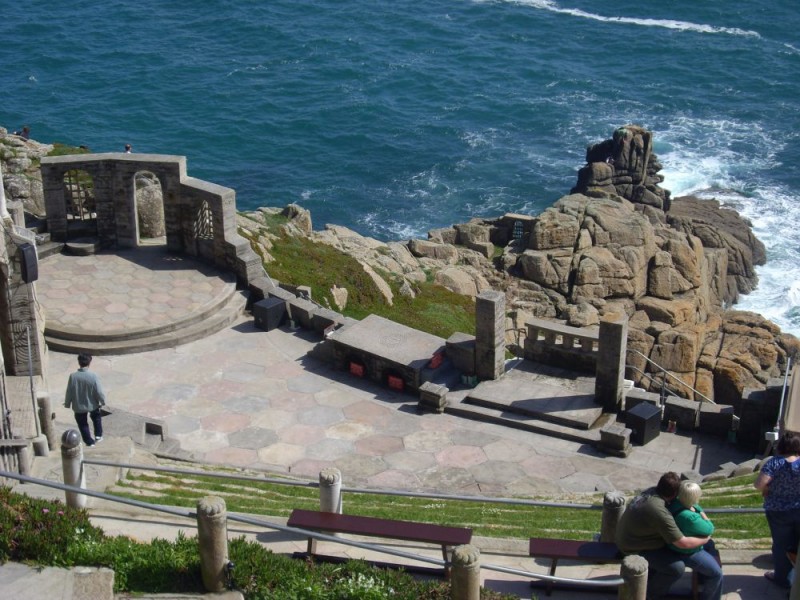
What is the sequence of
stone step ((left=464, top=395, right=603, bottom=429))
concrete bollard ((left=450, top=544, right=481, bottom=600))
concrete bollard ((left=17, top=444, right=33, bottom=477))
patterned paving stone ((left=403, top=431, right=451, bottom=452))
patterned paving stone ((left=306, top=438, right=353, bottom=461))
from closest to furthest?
concrete bollard ((left=450, top=544, right=481, bottom=600)) < concrete bollard ((left=17, top=444, right=33, bottom=477)) < patterned paving stone ((left=306, top=438, right=353, bottom=461)) < patterned paving stone ((left=403, top=431, right=451, bottom=452)) < stone step ((left=464, top=395, right=603, bottom=429))

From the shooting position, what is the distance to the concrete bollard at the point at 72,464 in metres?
15.3

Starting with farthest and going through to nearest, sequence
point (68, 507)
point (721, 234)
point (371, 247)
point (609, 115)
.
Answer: point (609, 115), point (721, 234), point (371, 247), point (68, 507)

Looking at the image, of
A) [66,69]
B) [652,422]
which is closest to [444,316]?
[652,422]

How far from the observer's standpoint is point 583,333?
24.5m

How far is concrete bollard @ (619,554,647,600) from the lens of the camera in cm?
1180

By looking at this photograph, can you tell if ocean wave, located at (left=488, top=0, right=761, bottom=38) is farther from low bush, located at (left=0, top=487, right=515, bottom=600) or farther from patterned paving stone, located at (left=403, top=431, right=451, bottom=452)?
low bush, located at (left=0, top=487, right=515, bottom=600)

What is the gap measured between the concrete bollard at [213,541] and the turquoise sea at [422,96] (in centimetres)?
4212

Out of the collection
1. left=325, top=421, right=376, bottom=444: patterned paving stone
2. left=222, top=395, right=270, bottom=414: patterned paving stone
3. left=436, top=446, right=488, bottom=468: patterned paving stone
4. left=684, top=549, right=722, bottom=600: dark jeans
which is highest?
left=684, top=549, right=722, bottom=600: dark jeans

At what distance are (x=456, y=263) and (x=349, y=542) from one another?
33486 mm

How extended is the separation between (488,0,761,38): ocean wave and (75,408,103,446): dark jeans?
79.9 meters

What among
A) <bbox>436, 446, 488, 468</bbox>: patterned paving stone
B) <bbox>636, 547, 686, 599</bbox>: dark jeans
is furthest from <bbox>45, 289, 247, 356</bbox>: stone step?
<bbox>636, 547, 686, 599</bbox>: dark jeans

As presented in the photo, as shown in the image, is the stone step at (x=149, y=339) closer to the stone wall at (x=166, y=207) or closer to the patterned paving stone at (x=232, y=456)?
the stone wall at (x=166, y=207)

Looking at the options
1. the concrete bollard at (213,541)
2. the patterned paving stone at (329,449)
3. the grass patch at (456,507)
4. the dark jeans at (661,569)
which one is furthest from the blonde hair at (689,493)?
the patterned paving stone at (329,449)

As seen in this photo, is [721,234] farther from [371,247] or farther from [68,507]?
[68,507]
